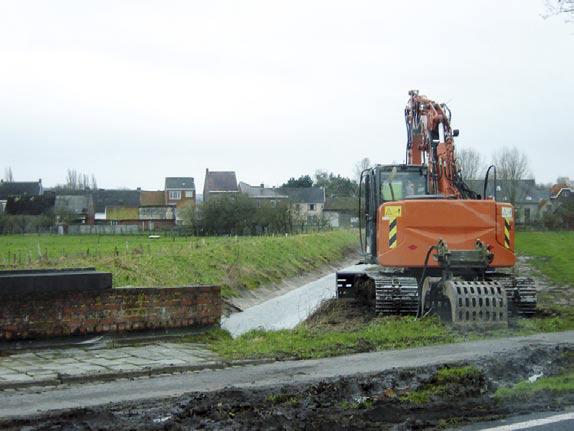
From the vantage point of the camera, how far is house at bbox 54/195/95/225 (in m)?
92.7

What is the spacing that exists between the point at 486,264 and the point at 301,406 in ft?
26.2

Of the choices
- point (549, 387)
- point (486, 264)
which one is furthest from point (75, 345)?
point (486, 264)

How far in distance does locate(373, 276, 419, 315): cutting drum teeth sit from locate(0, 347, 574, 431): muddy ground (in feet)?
17.1

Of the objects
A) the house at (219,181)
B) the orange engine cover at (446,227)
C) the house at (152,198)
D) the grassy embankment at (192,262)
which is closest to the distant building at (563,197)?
the grassy embankment at (192,262)

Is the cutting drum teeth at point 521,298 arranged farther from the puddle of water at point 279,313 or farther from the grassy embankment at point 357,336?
the puddle of water at point 279,313

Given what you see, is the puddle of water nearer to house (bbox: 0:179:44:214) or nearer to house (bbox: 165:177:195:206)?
house (bbox: 165:177:195:206)

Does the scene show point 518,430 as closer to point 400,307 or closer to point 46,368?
point 46,368

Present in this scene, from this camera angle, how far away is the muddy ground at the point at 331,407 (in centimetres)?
657

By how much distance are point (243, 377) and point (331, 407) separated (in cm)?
197

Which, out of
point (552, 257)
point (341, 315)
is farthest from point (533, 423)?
point (552, 257)

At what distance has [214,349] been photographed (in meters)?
11.3

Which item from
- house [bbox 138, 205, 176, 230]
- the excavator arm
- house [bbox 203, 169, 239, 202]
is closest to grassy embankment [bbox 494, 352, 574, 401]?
the excavator arm

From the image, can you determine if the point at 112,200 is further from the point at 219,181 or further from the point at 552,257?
the point at 552,257

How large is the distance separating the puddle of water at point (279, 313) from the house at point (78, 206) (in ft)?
213
